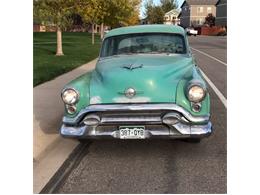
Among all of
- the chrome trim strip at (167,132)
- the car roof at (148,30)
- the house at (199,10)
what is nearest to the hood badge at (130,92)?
the chrome trim strip at (167,132)

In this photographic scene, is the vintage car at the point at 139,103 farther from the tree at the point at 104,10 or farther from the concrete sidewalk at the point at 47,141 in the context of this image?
the tree at the point at 104,10

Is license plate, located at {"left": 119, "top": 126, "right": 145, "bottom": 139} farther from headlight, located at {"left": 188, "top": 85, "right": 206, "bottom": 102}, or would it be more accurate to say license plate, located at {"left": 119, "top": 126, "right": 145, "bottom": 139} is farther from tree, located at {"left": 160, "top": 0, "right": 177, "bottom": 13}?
tree, located at {"left": 160, "top": 0, "right": 177, "bottom": 13}

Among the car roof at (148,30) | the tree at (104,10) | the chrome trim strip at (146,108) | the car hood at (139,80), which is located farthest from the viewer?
the tree at (104,10)

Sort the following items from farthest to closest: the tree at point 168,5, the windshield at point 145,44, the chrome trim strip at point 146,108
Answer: the tree at point 168,5
the windshield at point 145,44
the chrome trim strip at point 146,108

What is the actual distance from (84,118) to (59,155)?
72cm

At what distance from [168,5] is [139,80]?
399 feet

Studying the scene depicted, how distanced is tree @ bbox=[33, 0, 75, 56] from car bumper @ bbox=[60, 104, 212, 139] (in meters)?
17.3

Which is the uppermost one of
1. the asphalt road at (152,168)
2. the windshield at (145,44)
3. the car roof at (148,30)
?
the car roof at (148,30)

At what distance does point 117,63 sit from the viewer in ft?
21.4

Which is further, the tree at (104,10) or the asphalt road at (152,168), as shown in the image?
the tree at (104,10)

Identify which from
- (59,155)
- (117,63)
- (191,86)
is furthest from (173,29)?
(59,155)

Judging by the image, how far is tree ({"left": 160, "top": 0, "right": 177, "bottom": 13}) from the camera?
122088 millimetres

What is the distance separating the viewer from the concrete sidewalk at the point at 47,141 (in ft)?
17.8
